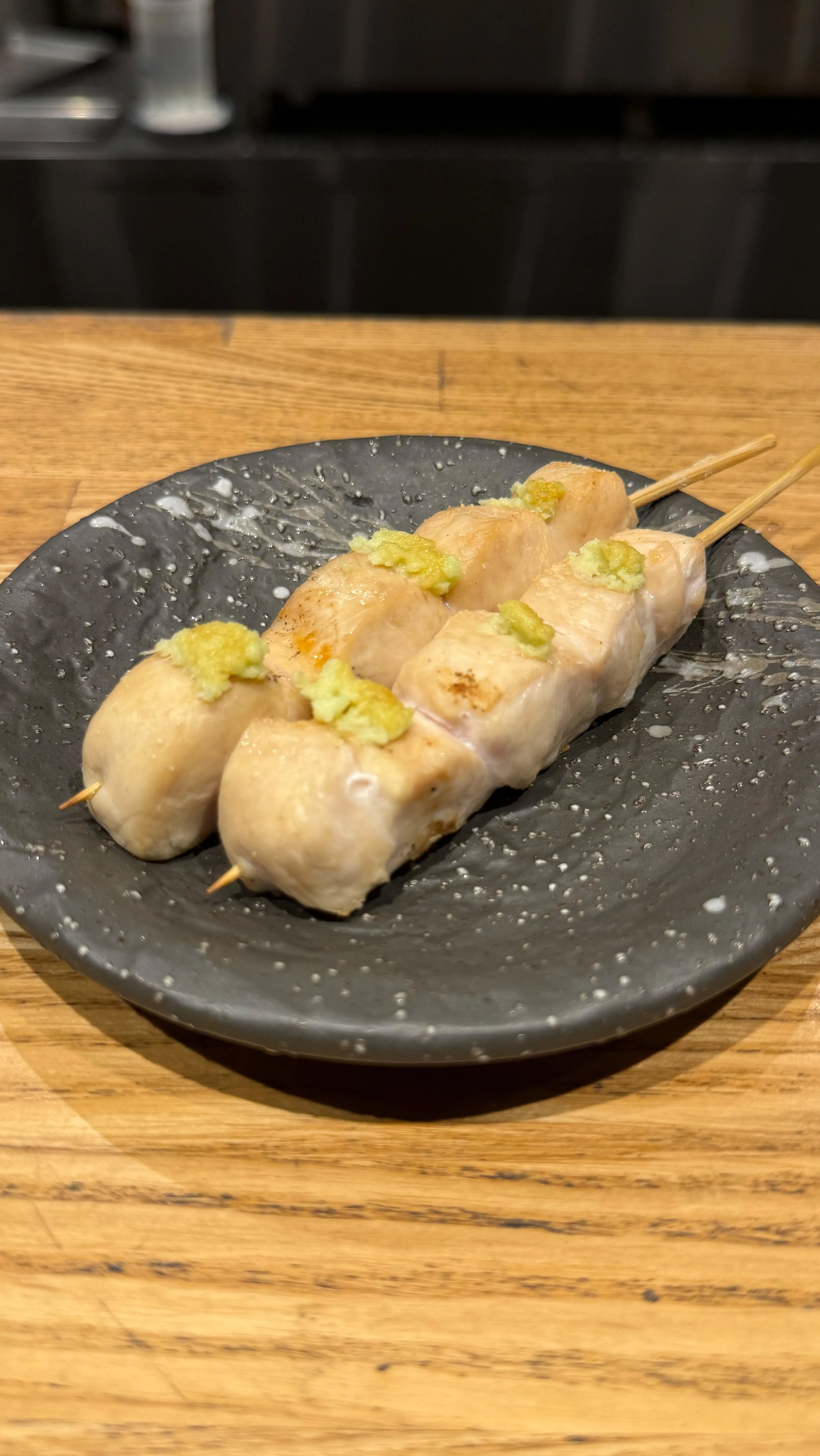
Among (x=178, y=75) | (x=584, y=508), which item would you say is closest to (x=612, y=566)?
(x=584, y=508)

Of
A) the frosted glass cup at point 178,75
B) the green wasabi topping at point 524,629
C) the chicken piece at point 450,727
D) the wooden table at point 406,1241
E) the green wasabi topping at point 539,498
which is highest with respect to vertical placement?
the frosted glass cup at point 178,75

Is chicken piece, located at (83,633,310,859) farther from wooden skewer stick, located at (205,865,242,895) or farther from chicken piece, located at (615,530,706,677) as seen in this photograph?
chicken piece, located at (615,530,706,677)

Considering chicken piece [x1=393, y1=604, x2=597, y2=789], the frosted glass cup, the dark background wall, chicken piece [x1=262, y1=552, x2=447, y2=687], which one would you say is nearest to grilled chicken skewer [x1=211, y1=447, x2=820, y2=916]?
chicken piece [x1=393, y1=604, x2=597, y2=789]

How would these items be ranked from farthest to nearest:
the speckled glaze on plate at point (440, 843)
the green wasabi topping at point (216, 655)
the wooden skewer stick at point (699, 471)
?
the wooden skewer stick at point (699, 471) < the green wasabi topping at point (216, 655) < the speckled glaze on plate at point (440, 843)

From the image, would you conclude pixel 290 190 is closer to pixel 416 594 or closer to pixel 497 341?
pixel 497 341

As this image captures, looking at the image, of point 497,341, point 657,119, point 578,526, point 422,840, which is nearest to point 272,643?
point 422,840

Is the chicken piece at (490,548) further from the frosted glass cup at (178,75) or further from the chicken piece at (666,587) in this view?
the frosted glass cup at (178,75)

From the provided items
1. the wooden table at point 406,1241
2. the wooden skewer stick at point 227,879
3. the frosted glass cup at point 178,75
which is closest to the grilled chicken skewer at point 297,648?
the wooden skewer stick at point 227,879

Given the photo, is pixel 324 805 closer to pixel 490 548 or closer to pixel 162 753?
pixel 162 753
